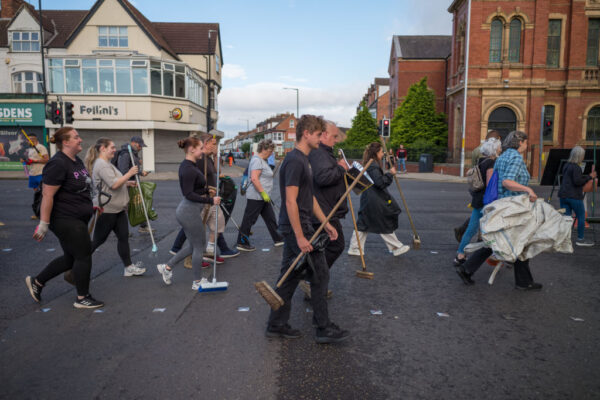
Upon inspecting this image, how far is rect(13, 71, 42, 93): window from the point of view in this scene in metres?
33.0

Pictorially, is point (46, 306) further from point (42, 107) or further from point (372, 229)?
point (42, 107)

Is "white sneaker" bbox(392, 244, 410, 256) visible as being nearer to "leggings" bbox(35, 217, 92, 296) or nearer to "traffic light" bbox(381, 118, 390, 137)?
"leggings" bbox(35, 217, 92, 296)

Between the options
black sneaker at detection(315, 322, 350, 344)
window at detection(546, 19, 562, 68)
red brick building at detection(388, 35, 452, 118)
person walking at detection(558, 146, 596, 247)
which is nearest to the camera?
black sneaker at detection(315, 322, 350, 344)

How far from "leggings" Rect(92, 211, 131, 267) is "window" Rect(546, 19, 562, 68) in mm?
31571

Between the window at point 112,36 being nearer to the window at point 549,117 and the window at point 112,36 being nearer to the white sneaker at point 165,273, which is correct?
Answer: the window at point 549,117

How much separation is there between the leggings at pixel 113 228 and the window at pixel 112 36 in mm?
30020

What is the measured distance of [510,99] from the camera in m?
28.5

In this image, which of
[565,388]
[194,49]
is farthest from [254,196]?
[194,49]

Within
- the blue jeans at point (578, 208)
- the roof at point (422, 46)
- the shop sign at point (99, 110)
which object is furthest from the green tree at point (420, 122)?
the blue jeans at point (578, 208)

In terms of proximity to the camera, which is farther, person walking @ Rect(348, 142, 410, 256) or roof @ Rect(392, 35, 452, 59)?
roof @ Rect(392, 35, 452, 59)

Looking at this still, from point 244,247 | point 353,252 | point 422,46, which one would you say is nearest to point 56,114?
point 244,247

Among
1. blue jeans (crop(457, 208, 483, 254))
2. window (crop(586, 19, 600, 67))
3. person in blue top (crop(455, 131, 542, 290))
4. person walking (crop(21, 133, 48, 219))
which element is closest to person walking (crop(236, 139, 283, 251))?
blue jeans (crop(457, 208, 483, 254))

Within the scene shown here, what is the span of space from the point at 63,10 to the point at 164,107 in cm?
1664

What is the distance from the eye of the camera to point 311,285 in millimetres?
3889
